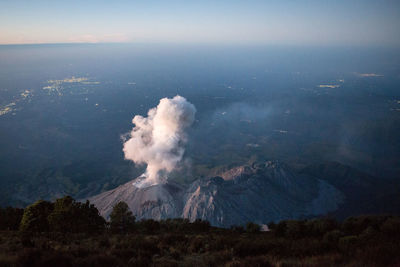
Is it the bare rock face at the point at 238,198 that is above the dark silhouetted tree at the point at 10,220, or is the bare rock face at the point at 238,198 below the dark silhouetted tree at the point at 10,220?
below

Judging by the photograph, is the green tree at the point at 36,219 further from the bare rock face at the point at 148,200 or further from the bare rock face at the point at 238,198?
the bare rock face at the point at 238,198

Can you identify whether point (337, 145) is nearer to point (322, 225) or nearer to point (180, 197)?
point (180, 197)

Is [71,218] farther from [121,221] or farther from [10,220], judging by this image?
[121,221]

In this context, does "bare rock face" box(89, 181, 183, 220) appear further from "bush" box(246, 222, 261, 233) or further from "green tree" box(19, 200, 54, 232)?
"green tree" box(19, 200, 54, 232)

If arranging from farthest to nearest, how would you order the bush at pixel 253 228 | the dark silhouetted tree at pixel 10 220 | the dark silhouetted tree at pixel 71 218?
the bush at pixel 253 228, the dark silhouetted tree at pixel 10 220, the dark silhouetted tree at pixel 71 218

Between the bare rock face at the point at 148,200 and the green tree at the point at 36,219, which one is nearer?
the green tree at the point at 36,219

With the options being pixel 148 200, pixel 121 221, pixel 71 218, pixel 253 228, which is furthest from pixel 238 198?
pixel 71 218

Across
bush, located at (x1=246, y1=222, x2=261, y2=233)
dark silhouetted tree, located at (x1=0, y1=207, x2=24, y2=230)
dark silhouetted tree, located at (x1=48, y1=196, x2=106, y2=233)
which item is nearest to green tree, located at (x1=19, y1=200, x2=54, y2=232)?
dark silhouetted tree, located at (x1=48, y1=196, x2=106, y2=233)

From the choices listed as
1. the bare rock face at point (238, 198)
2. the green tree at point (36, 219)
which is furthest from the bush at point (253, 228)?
the green tree at point (36, 219)
